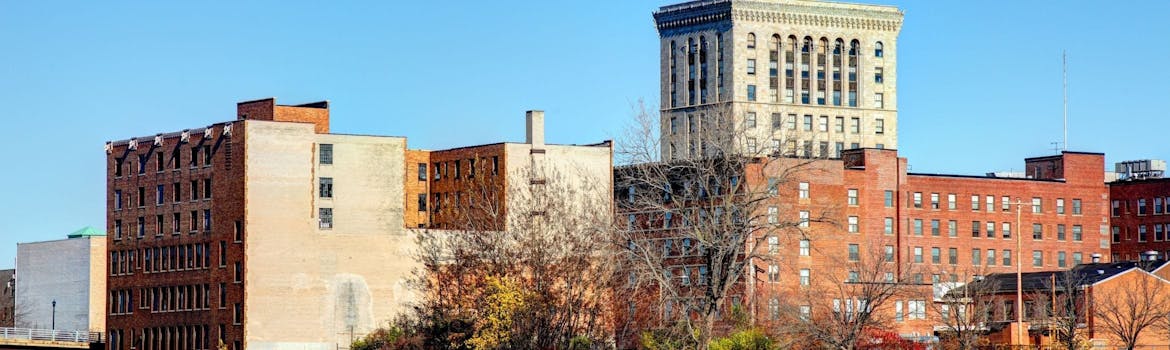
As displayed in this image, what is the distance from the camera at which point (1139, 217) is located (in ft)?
617

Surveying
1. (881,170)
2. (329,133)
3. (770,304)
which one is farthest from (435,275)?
(881,170)

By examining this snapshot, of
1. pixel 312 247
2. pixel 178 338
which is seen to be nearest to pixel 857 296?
pixel 312 247

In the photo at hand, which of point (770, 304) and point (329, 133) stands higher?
point (329, 133)

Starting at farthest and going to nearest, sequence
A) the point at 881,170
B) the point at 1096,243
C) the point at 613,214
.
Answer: the point at 1096,243 → the point at 881,170 → the point at 613,214

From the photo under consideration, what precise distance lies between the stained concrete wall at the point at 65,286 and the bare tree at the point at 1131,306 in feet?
299

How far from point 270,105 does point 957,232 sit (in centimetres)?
5955

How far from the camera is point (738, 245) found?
9762 centimetres

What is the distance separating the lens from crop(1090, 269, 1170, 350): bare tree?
14075cm

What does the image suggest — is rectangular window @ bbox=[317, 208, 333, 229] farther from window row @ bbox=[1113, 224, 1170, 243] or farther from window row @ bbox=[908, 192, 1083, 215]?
window row @ bbox=[1113, 224, 1170, 243]

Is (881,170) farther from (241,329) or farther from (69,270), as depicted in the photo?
(69,270)

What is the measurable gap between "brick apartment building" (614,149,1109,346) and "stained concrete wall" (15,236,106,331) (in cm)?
5458

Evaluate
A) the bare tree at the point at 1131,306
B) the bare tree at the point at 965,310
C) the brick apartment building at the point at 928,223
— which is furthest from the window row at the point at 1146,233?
the bare tree at the point at 1131,306

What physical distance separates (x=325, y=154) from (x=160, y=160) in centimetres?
1480

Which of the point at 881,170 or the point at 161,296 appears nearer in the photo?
the point at 161,296
